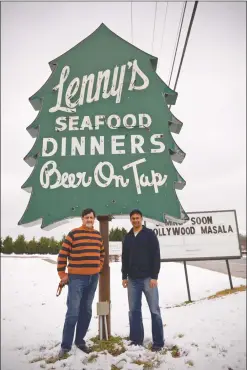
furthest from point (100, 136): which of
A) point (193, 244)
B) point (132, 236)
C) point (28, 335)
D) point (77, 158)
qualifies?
point (193, 244)

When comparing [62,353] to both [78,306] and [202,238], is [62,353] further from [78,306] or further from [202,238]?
[202,238]

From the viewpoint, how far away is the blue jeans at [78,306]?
352 centimetres

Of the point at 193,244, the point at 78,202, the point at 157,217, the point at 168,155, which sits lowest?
the point at 193,244

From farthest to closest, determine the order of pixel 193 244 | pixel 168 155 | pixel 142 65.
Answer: pixel 193 244 → pixel 142 65 → pixel 168 155

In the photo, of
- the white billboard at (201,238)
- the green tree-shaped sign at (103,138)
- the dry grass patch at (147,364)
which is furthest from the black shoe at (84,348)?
the white billboard at (201,238)

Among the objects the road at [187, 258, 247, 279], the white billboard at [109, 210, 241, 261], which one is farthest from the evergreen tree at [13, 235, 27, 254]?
the white billboard at [109, 210, 241, 261]

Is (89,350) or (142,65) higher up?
(142,65)

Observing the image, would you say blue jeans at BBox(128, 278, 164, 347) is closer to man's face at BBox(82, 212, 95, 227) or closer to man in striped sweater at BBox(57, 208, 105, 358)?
man in striped sweater at BBox(57, 208, 105, 358)

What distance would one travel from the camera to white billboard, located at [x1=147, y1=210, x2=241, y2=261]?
8617mm

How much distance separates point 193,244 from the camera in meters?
8.76

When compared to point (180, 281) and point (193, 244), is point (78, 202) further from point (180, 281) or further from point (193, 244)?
point (180, 281)

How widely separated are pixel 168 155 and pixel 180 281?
25.7 ft

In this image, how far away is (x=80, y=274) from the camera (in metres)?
3.64

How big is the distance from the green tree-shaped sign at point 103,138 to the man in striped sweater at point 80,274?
1.71 ft
